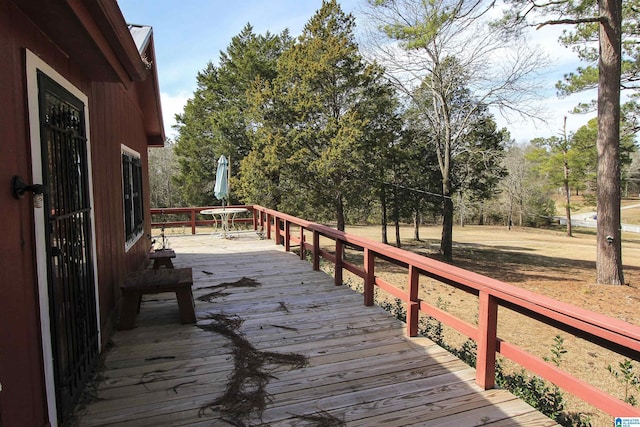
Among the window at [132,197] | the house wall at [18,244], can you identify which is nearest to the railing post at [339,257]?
the window at [132,197]

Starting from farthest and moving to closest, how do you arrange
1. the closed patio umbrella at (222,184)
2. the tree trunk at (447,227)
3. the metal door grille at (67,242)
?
1. the tree trunk at (447,227)
2. the closed patio umbrella at (222,184)
3. the metal door grille at (67,242)

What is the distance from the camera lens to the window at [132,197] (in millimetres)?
4812

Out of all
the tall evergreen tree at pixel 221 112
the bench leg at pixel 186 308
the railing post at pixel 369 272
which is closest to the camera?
the bench leg at pixel 186 308

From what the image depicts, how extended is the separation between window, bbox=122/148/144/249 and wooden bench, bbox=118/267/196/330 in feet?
3.98

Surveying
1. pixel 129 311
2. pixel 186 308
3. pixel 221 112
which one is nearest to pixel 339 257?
pixel 186 308

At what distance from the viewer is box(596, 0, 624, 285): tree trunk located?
26.7ft

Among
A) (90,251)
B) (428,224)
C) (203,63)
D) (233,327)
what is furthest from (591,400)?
(428,224)

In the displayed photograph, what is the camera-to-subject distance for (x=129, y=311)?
356 cm

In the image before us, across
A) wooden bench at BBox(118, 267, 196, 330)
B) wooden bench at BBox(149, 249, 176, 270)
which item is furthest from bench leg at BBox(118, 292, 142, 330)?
wooden bench at BBox(149, 249, 176, 270)

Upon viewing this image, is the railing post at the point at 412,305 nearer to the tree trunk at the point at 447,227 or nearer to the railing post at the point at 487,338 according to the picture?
the railing post at the point at 487,338

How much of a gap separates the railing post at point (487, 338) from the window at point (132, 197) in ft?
13.4

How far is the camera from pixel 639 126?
13383 millimetres

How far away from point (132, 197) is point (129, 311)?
7.71 ft

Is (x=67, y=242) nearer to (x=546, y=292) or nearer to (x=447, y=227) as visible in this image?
(x=546, y=292)
